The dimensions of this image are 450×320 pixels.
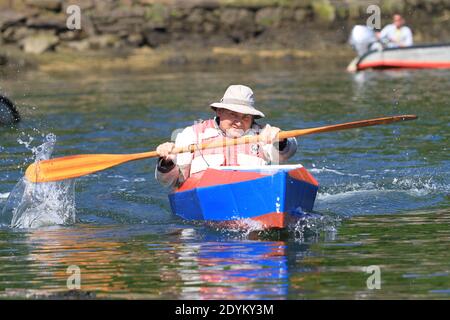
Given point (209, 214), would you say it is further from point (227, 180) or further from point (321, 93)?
point (321, 93)

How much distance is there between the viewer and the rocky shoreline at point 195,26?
32719 millimetres

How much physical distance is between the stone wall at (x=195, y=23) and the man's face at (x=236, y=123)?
22.1 m

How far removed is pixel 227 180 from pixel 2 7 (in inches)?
970

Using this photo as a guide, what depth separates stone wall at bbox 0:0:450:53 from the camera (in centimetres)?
3278

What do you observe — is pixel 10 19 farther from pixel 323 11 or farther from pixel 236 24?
pixel 323 11

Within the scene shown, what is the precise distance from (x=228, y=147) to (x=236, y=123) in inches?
9.3

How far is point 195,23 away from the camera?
34.2 m

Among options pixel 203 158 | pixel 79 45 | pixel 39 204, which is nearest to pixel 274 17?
pixel 79 45

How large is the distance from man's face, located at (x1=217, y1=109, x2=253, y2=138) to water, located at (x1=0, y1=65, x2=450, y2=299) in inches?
38.7

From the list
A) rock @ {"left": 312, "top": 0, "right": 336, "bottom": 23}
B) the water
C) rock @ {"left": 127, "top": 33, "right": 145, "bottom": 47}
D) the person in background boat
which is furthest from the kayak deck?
rock @ {"left": 312, "top": 0, "right": 336, "bottom": 23}

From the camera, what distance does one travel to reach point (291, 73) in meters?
27.9

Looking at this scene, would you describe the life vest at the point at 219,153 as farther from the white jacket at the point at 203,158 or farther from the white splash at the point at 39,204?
the white splash at the point at 39,204

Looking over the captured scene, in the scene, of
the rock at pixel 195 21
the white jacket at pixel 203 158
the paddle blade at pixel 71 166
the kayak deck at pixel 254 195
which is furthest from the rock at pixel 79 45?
the kayak deck at pixel 254 195

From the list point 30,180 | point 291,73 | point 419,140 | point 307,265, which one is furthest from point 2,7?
point 307,265
